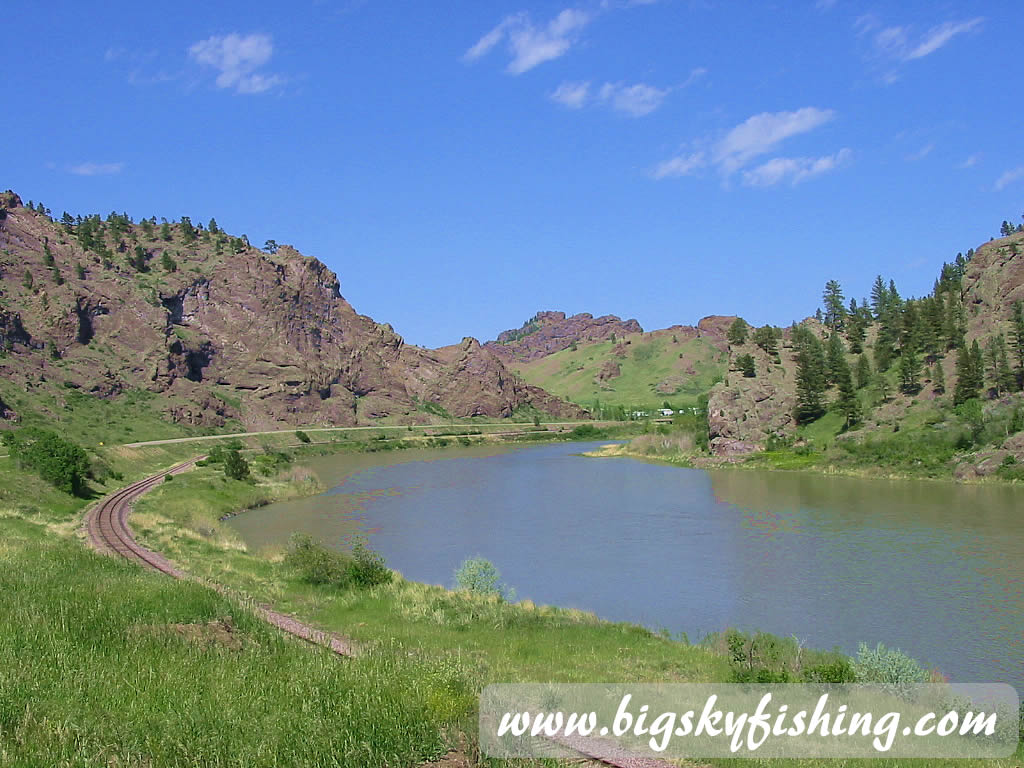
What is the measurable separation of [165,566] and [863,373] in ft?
287

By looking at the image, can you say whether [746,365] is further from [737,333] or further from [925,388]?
[925,388]

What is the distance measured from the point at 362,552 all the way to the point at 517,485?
48.8 m

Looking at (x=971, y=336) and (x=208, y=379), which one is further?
(x=208, y=379)

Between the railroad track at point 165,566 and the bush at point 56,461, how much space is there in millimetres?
2197

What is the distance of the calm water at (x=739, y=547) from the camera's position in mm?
26531

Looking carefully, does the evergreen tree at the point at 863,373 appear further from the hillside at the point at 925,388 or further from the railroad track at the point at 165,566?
the railroad track at the point at 165,566

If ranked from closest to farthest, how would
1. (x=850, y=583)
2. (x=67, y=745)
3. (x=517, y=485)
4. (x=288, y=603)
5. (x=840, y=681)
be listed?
(x=67, y=745), (x=840, y=681), (x=288, y=603), (x=850, y=583), (x=517, y=485)

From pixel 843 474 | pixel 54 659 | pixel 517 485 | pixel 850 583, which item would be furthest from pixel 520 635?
pixel 843 474

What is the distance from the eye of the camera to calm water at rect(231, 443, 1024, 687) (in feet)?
87.0

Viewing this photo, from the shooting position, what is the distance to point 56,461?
50.5 meters

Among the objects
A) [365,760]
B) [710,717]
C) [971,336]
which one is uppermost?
[971,336]

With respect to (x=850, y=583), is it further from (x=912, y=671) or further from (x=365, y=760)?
(x=365, y=760)

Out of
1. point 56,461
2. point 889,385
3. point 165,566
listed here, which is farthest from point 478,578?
point 889,385

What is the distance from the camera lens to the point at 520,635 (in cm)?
2053
